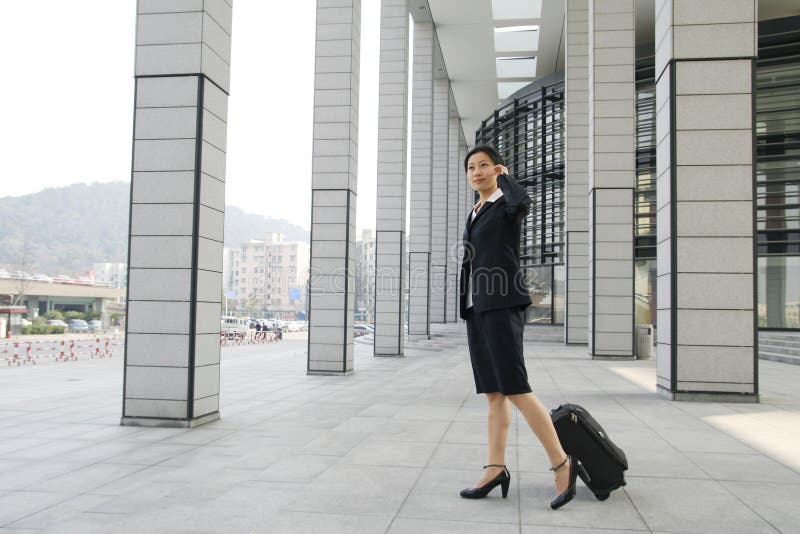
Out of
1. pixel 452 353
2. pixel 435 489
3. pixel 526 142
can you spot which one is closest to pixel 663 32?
pixel 435 489

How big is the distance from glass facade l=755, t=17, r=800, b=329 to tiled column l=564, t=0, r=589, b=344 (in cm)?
778

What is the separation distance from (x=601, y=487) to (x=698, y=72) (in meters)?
6.42

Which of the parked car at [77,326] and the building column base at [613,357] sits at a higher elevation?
the building column base at [613,357]

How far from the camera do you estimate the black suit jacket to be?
3750 millimetres

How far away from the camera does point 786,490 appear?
4012mm

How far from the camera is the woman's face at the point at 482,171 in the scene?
13.2 feet

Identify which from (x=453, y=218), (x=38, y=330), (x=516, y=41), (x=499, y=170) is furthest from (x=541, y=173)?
(x=38, y=330)

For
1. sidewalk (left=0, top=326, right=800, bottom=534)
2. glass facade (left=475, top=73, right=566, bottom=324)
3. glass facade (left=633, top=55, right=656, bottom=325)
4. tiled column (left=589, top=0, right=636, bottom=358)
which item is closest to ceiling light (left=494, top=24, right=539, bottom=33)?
glass facade (left=475, top=73, right=566, bottom=324)

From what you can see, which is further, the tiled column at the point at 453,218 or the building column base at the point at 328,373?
the tiled column at the point at 453,218

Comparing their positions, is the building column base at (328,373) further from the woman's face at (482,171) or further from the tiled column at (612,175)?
the woman's face at (482,171)

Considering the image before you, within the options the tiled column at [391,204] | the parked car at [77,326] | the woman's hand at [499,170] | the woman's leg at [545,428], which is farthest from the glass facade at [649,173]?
the parked car at [77,326]

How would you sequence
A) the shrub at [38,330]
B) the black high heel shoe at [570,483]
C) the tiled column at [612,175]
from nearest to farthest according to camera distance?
the black high heel shoe at [570,483]
the tiled column at [612,175]
the shrub at [38,330]

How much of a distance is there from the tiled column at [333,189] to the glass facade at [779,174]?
1808cm

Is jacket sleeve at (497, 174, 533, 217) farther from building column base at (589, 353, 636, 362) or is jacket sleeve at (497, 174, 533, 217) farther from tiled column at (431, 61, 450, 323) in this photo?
tiled column at (431, 61, 450, 323)
